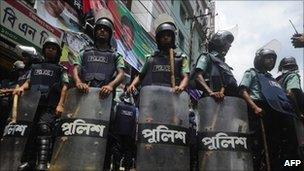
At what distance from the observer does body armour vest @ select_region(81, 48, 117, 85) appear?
14.6 ft

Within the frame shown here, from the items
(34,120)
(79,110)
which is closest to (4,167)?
(34,120)

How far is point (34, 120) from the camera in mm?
4477

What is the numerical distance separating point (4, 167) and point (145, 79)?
1.87 metres

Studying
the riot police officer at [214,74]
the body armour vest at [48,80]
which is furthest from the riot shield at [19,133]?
the riot police officer at [214,74]

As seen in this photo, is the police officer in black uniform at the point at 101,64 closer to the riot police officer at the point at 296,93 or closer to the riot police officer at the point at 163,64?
the riot police officer at the point at 163,64

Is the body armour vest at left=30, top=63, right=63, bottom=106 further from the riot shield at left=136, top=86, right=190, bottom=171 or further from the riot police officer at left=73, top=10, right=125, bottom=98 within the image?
the riot shield at left=136, top=86, right=190, bottom=171

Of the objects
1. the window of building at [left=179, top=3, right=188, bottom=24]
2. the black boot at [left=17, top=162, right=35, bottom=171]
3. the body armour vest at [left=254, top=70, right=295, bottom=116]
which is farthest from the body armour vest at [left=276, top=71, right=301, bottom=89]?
the window of building at [left=179, top=3, right=188, bottom=24]

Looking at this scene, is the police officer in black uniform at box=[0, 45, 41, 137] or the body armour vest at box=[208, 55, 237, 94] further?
the police officer in black uniform at box=[0, 45, 41, 137]

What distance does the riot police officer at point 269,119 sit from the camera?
455 cm

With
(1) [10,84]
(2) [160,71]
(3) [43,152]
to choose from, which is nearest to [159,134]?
(2) [160,71]

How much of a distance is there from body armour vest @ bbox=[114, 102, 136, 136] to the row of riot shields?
665mm

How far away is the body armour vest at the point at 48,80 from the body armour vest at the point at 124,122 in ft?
2.73

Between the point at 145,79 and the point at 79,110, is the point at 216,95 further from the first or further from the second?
the point at 79,110

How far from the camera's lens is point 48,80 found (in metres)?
4.88
